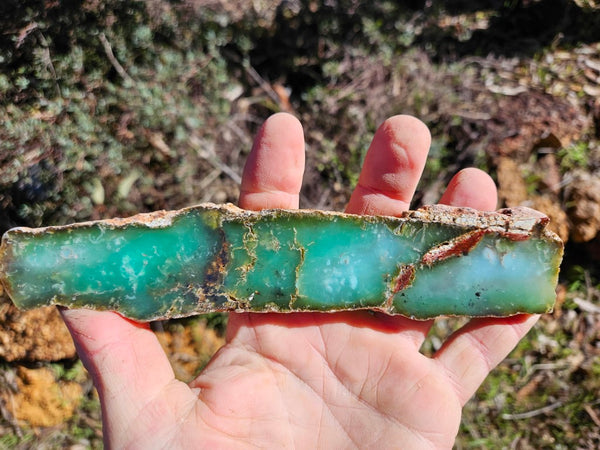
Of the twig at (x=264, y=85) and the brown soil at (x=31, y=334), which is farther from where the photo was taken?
the twig at (x=264, y=85)

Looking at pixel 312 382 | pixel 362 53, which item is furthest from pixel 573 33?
pixel 312 382

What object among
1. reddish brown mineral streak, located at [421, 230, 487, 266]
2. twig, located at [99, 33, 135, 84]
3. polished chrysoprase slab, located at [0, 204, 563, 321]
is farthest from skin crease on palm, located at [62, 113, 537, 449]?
twig, located at [99, 33, 135, 84]

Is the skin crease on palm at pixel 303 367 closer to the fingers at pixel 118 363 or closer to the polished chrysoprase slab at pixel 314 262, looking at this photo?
the fingers at pixel 118 363

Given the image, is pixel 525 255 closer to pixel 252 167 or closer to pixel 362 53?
pixel 252 167

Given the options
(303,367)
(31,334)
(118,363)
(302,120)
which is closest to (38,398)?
(31,334)

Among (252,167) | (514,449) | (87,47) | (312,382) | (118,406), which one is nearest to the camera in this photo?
(118,406)

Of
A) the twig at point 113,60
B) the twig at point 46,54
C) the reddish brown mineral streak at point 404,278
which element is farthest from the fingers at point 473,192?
the twig at point 46,54

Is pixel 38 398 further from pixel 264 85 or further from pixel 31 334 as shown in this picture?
pixel 264 85
